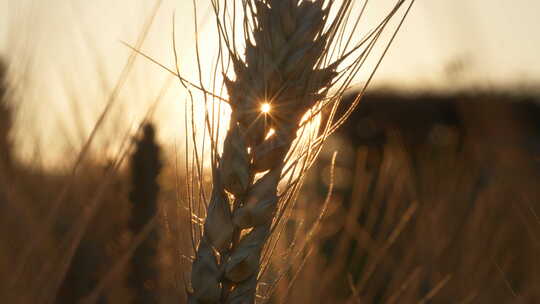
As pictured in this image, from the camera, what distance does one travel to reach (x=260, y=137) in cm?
88

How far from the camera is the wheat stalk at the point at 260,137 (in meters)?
0.86

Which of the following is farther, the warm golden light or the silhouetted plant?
the silhouetted plant

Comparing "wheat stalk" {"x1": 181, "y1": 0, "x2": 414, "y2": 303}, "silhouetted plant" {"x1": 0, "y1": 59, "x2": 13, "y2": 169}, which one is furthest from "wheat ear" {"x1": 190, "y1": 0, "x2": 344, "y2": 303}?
"silhouetted plant" {"x1": 0, "y1": 59, "x2": 13, "y2": 169}

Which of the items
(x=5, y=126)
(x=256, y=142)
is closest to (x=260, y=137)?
(x=256, y=142)

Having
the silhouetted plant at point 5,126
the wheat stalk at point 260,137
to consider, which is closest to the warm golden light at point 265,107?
the wheat stalk at point 260,137

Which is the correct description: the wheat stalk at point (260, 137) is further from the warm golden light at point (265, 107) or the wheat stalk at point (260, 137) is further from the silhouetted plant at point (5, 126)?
the silhouetted plant at point (5, 126)

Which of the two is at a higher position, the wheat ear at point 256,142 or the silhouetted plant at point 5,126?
the silhouetted plant at point 5,126

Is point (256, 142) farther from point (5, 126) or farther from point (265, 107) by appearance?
point (5, 126)

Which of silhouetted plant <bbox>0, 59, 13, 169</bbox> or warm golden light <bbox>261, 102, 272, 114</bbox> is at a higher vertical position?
silhouetted plant <bbox>0, 59, 13, 169</bbox>

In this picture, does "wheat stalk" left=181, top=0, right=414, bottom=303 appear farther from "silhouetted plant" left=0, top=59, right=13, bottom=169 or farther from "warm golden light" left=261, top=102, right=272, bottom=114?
"silhouetted plant" left=0, top=59, right=13, bottom=169

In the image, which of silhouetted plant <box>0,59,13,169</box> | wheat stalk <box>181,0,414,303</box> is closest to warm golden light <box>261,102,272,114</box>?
wheat stalk <box>181,0,414,303</box>

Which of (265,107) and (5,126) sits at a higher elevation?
(5,126)

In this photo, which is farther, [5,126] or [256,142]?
[5,126]

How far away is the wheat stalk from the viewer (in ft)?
2.81
